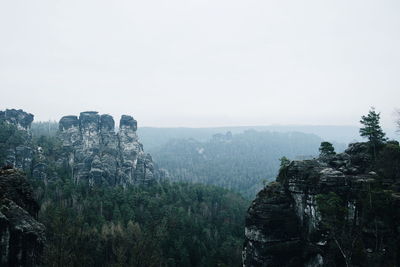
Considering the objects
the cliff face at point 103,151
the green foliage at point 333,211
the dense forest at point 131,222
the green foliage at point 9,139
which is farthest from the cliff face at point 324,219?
the green foliage at point 9,139

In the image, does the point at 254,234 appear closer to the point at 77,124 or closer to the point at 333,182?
the point at 333,182

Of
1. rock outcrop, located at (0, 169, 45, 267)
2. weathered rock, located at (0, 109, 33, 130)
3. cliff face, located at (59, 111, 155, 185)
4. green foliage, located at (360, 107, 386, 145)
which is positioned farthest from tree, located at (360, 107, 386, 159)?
weathered rock, located at (0, 109, 33, 130)

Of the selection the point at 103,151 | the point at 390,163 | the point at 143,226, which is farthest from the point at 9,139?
the point at 390,163

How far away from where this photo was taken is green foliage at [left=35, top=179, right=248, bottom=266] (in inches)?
1431

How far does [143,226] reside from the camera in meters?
69.8

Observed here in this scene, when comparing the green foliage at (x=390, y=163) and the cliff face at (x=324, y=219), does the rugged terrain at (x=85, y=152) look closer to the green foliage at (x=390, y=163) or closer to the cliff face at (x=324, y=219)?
the cliff face at (x=324, y=219)

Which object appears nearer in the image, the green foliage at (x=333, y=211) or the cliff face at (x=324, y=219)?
the cliff face at (x=324, y=219)

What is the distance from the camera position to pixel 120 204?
80.3 metres

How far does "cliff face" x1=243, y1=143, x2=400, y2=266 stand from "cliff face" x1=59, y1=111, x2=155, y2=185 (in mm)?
77734

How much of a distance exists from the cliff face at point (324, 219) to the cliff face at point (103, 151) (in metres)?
77.7

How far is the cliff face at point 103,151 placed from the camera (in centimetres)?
10490

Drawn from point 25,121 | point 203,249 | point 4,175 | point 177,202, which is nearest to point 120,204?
point 177,202

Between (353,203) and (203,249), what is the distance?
38.4 meters

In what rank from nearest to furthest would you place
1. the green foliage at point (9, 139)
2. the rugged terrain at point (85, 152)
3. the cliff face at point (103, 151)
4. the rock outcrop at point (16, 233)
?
the rock outcrop at point (16, 233) → the green foliage at point (9, 139) → the rugged terrain at point (85, 152) → the cliff face at point (103, 151)
